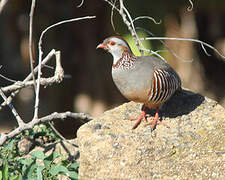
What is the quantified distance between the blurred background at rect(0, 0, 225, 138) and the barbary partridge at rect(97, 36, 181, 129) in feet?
13.9

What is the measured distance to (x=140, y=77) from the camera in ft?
13.6

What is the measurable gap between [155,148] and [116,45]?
1.09 meters

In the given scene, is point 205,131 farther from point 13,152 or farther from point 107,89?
point 107,89

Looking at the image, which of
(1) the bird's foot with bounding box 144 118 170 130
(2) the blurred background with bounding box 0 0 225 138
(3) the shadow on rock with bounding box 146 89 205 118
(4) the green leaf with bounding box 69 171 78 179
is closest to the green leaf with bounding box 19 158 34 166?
(4) the green leaf with bounding box 69 171 78 179

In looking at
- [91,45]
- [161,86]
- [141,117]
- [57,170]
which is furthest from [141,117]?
[91,45]

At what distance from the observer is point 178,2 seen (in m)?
8.53

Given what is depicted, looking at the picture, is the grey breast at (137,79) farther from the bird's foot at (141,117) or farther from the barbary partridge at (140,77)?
the bird's foot at (141,117)

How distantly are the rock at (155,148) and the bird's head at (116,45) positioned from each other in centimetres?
68

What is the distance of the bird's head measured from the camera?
4164 mm

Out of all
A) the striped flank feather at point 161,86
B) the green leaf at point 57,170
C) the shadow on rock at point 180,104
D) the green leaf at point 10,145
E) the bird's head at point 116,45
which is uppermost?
the bird's head at point 116,45

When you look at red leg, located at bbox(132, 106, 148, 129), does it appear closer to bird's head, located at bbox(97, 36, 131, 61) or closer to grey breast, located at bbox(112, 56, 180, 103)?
grey breast, located at bbox(112, 56, 180, 103)

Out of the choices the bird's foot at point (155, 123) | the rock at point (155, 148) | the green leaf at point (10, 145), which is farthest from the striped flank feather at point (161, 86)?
the green leaf at point (10, 145)

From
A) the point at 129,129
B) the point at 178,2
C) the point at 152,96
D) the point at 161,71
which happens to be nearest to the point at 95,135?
the point at 129,129

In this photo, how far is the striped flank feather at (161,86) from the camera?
4.08 meters
